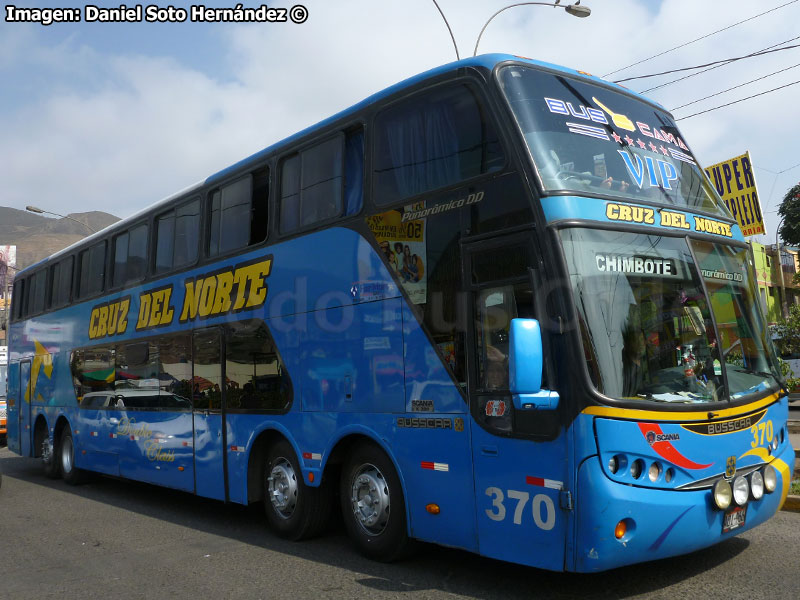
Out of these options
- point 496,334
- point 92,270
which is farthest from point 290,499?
point 92,270

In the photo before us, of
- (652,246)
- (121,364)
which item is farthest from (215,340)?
(652,246)

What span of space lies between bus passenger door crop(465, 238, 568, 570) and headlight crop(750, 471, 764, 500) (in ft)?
5.08

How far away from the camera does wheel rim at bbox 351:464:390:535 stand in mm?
6832

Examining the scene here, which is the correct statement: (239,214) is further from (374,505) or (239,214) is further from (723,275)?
(723,275)

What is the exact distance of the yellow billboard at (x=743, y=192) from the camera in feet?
75.9

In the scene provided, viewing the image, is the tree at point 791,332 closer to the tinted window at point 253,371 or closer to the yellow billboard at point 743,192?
the tinted window at point 253,371

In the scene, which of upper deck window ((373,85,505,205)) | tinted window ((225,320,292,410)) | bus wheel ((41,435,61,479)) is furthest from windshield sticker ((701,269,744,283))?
bus wheel ((41,435,61,479))

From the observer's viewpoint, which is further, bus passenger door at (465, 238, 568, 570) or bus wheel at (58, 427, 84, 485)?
bus wheel at (58, 427, 84, 485)

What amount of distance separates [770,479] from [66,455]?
1211 centimetres

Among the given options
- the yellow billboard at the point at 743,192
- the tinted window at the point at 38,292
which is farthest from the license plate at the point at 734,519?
the yellow billboard at the point at 743,192

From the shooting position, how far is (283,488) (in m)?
8.17

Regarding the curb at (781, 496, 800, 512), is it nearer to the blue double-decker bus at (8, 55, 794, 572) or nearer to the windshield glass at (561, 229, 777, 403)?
the blue double-decker bus at (8, 55, 794, 572)

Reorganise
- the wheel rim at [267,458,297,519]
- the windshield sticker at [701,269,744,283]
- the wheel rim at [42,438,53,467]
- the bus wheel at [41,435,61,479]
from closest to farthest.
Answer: the windshield sticker at [701,269,744,283] < the wheel rim at [267,458,297,519] < the bus wheel at [41,435,61,479] < the wheel rim at [42,438,53,467]

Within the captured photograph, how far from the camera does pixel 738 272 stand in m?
6.27
